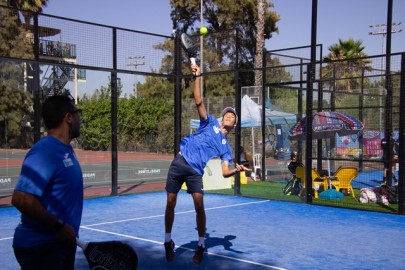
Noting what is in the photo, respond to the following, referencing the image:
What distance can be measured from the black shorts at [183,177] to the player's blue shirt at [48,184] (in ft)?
10.2

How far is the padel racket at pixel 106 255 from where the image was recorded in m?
2.97

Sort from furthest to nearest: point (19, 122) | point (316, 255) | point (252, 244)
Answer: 1. point (19, 122)
2. point (252, 244)
3. point (316, 255)

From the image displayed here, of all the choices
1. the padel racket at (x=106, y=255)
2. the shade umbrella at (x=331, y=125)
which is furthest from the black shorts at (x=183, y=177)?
the shade umbrella at (x=331, y=125)

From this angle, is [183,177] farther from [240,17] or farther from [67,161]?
[240,17]

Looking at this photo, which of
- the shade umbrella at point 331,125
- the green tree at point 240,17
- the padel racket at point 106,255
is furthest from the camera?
the green tree at point 240,17

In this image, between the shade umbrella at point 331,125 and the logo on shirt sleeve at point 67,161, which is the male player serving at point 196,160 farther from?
the shade umbrella at point 331,125

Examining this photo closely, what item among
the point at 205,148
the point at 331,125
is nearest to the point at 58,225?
the point at 205,148

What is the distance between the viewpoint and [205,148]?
6.05 metres

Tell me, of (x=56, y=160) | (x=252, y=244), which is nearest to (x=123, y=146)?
(x=252, y=244)

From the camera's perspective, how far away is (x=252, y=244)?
6.94m

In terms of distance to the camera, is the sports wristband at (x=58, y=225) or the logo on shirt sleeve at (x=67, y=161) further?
the logo on shirt sleeve at (x=67, y=161)

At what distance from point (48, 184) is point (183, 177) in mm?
3385

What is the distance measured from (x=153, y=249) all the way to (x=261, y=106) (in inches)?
393

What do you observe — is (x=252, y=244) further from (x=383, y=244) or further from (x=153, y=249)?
(x=383, y=244)
